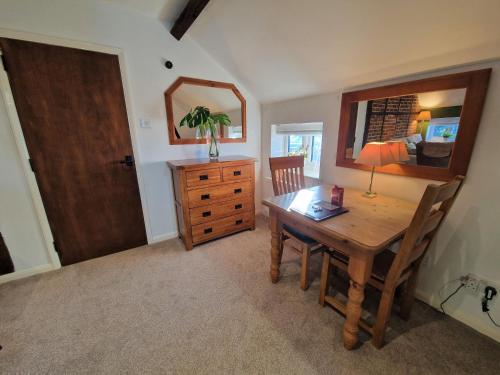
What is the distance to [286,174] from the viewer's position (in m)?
2.18

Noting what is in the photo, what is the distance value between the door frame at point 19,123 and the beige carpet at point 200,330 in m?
0.49

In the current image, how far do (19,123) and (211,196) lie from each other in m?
1.78

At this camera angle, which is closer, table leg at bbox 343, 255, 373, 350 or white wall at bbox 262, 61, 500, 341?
table leg at bbox 343, 255, 373, 350

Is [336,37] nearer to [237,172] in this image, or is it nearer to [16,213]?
[237,172]

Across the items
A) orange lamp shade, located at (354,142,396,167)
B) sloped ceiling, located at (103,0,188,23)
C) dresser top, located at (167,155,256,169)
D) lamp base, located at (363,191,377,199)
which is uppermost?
sloped ceiling, located at (103,0,188,23)

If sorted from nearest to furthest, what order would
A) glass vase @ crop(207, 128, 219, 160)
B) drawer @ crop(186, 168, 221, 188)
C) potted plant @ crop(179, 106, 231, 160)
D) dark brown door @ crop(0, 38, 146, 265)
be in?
1. dark brown door @ crop(0, 38, 146, 265)
2. drawer @ crop(186, 168, 221, 188)
3. potted plant @ crop(179, 106, 231, 160)
4. glass vase @ crop(207, 128, 219, 160)

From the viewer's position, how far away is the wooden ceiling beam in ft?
5.88

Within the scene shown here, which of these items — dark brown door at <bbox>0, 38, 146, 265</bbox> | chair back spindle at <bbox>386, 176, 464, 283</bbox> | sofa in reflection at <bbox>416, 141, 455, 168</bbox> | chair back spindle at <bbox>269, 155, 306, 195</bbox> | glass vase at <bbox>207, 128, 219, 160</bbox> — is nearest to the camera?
chair back spindle at <bbox>386, 176, 464, 283</bbox>

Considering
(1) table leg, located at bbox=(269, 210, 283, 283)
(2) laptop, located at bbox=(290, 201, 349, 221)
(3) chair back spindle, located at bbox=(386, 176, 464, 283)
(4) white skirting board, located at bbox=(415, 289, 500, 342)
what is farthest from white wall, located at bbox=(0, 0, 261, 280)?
(4) white skirting board, located at bbox=(415, 289, 500, 342)

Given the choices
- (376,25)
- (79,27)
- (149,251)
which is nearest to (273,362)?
(149,251)

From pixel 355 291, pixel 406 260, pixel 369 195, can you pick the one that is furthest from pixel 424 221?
pixel 369 195

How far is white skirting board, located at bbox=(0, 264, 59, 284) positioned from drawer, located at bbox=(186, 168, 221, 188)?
1.61 meters

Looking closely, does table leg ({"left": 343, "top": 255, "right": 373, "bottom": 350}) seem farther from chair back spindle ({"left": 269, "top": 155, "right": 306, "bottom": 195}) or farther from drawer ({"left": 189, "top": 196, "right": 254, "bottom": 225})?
drawer ({"left": 189, "top": 196, "right": 254, "bottom": 225})

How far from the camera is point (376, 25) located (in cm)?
139
